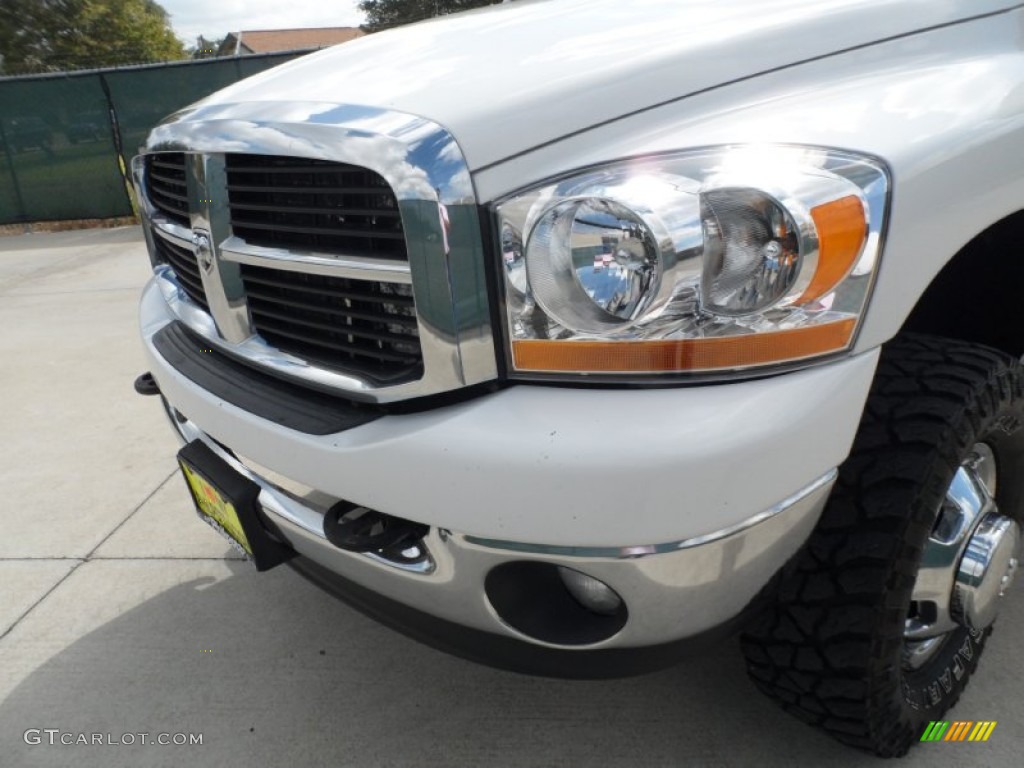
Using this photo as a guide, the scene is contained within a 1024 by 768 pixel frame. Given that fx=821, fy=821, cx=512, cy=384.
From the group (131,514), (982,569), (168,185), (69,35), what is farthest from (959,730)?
(69,35)

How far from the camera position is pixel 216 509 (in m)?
1.88

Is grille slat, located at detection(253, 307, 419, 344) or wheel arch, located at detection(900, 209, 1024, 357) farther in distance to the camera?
wheel arch, located at detection(900, 209, 1024, 357)

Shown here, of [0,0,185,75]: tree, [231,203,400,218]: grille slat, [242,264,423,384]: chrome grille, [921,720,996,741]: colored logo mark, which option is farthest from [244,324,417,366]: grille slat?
[0,0,185,75]: tree

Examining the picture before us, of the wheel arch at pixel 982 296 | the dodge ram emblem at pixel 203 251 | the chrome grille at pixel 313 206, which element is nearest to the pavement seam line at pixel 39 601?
the dodge ram emblem at pixel 203 251

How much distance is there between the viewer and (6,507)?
3.19 metres

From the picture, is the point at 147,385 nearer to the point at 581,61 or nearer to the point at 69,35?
the point at 581,61

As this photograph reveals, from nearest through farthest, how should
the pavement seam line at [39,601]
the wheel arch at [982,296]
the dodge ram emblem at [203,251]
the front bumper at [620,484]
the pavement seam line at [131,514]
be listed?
the front bumper at [620,484] < the dodge ram emblem at [203,251] < the wheel arch at [982,296] < the pavement seam line at [39,601] < the pavement seam line at [131,514]

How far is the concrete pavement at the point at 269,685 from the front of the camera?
1862 millimetres

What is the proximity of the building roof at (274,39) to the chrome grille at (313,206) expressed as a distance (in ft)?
189

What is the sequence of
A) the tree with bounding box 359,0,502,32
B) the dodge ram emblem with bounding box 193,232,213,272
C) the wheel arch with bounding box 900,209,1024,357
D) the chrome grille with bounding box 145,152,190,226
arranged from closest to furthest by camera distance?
the dodge ram emblem with bounding box 193,232,213,272 < the wheel arch with bounding box 900,209,1024,357 < the chrome grille with bounding box 145,152,190,226 < the tree with bounding box 359,0,502,32

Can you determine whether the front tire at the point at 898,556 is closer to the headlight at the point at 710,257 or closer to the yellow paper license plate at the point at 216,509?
the headlight at the point at 710,257

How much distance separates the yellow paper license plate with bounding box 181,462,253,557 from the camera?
174 cm

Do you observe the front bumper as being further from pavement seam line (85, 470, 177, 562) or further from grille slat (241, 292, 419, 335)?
pavement seam line (85, 470, 177, 562)

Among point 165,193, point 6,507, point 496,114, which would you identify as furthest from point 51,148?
point 496,114
